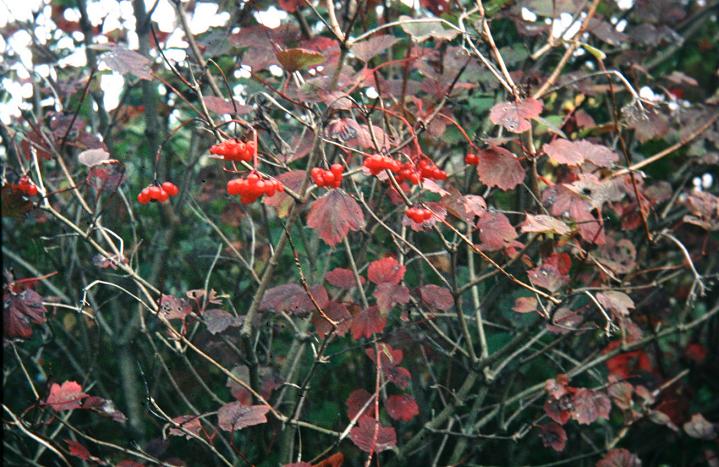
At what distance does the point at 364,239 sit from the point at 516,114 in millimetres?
632

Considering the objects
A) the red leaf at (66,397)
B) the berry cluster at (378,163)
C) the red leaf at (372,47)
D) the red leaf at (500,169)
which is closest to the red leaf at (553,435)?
the red leaf at (500,169)

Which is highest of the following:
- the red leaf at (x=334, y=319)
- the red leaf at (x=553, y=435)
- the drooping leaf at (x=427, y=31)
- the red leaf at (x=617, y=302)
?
the drooping leaf at (x=427, y=31)

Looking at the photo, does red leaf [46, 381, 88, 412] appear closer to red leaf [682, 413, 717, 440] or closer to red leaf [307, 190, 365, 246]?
→ red leaf [307, 190, 365, 246]

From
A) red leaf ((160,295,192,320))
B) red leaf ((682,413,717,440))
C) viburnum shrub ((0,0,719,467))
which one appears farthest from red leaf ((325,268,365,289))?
red leaf ((682,413,717,440))

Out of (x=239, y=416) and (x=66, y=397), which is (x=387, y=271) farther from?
(x=66, y=397)

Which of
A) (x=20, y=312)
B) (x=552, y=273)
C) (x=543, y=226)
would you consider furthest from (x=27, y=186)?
(x=552, y=273)

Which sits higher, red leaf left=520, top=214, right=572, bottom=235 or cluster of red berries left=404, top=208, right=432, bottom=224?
cluster of red berries left=404, top=208, right=432, bottom=224

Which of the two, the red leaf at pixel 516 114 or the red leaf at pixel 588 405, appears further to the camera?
the red leaf at pixel 588 405

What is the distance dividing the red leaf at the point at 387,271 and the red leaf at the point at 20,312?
0.86 m

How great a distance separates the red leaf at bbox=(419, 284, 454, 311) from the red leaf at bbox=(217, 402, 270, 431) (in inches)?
19.8

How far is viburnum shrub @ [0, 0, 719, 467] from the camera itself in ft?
5.82

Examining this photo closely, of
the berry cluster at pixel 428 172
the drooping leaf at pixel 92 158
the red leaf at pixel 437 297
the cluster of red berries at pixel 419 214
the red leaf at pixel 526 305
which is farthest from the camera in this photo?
the red leaf at pixel 526 305

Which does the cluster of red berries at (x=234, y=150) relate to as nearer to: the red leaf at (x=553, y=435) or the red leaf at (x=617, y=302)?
the red leaf at (x=617, y=302)

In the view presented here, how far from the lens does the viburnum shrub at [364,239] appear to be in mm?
1773
